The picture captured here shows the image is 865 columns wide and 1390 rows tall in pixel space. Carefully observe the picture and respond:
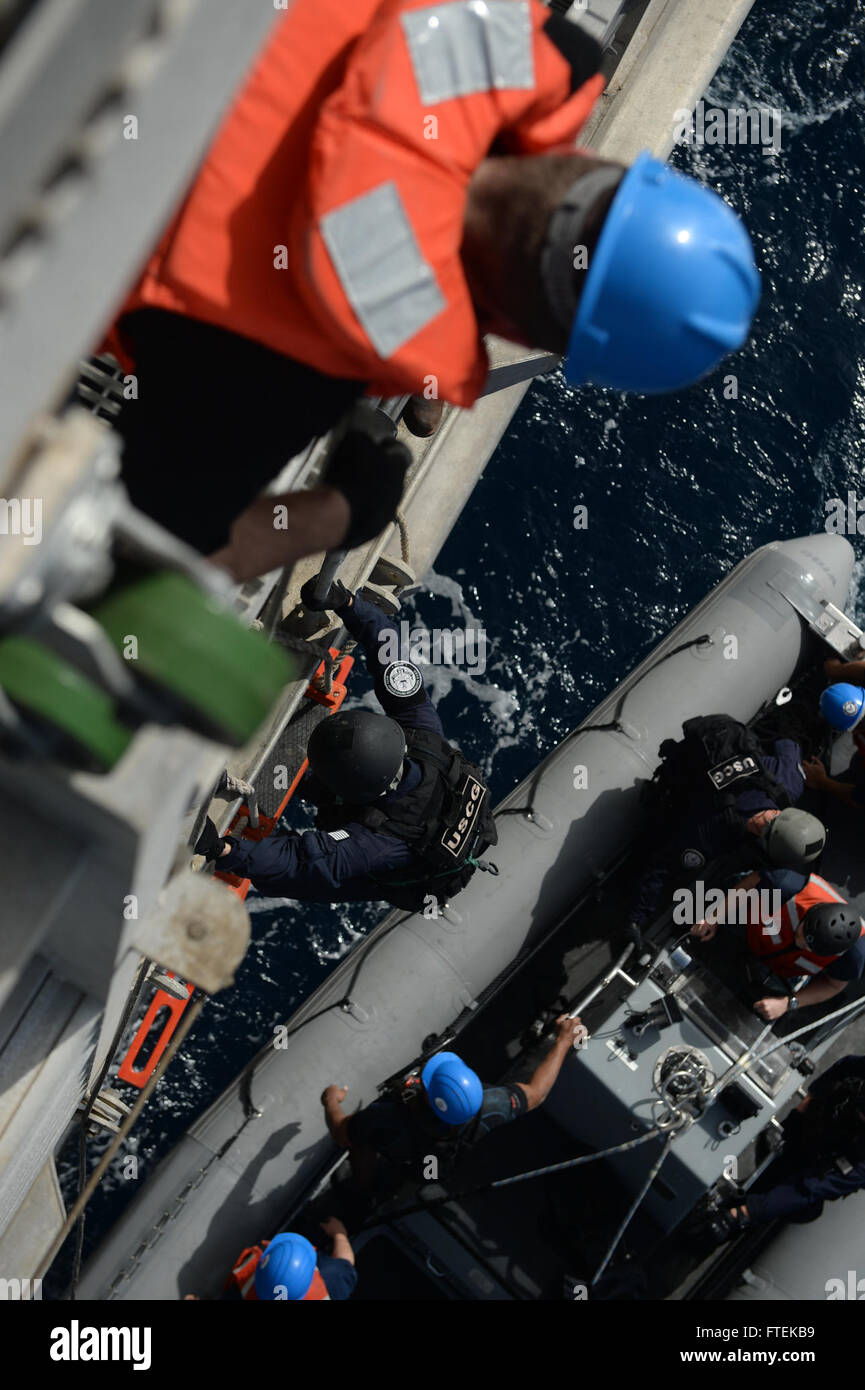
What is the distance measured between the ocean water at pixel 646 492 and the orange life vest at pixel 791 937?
8.81 feet

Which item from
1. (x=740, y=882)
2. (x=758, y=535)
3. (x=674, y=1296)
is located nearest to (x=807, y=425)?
(x=758, y=535)

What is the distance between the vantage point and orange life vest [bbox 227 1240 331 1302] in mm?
5812

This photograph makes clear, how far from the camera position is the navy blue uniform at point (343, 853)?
582 cm

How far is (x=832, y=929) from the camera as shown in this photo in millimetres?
6281

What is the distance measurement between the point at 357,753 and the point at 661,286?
11.2 feet

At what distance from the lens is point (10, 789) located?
298 centimetres

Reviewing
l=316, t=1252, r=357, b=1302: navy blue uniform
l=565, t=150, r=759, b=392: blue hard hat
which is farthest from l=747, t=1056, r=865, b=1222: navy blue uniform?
l=565, t=150, r=759, b=392: blue hard hat

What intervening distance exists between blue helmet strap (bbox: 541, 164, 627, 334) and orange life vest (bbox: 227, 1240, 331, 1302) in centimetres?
490

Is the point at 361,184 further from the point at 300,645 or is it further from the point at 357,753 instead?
the point at 300,645

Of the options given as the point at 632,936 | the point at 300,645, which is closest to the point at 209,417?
the point at 300,645

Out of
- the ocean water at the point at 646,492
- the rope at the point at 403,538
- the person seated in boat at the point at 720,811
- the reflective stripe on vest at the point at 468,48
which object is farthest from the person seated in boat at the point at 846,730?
the reflective stripe on vest at the point at 468,48

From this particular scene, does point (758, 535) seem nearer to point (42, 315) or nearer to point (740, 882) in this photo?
point (740, 882)

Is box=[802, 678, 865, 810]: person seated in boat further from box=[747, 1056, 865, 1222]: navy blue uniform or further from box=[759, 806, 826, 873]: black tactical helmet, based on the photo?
box=[747, 1056, 865, 1222]: navy blue uniform

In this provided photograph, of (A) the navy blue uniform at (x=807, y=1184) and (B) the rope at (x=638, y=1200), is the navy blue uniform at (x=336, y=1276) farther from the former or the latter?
(A) the navy blue uniform at (x=807, y=1184)
